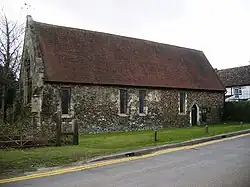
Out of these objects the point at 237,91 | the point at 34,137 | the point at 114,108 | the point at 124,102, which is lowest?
the point at 34,137

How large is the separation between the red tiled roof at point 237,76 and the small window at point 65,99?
29.4 m

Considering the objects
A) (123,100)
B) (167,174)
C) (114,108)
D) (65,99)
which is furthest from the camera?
(123,100)

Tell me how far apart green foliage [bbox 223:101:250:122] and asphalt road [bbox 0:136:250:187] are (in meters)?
24.7

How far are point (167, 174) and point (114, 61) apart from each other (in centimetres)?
2054

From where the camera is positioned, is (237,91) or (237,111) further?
(237,91)

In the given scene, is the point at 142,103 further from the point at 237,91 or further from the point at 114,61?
the point at 237,91

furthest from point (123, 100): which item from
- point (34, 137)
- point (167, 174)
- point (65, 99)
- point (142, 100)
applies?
point (167, 174)

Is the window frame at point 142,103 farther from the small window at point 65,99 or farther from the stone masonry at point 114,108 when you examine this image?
the small window at point 65,99

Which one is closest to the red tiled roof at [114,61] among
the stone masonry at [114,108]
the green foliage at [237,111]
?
the stone masonry at [114,108]

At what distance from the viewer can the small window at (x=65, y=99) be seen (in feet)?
79.9

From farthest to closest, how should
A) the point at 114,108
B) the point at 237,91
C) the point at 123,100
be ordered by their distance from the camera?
the point at 237,91
the point at 123,100
the point at 114,108

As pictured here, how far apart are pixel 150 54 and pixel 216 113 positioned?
10.4 m

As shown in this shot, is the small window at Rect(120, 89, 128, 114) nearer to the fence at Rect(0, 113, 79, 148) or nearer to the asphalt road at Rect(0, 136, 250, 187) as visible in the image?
the fence at Rect(0, 113, 79, 148)

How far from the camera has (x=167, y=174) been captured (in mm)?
8977
